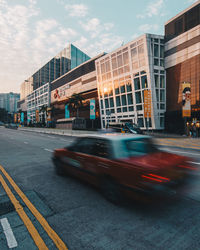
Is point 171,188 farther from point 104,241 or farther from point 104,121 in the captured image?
point 104,121

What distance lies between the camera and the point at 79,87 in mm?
56375

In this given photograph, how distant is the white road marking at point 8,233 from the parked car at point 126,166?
199cm

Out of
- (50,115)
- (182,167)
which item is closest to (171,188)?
(182,167)

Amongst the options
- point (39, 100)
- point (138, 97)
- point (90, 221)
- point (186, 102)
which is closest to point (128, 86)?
point (138, 97)

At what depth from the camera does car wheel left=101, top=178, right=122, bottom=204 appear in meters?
3.59

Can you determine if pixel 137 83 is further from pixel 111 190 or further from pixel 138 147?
pixel 111 190

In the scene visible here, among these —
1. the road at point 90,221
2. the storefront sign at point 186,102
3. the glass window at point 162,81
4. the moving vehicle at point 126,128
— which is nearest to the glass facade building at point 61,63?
the glass window at point 162,81

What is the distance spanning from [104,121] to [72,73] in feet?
90.7

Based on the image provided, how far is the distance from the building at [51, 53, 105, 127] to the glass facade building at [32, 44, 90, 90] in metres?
12.1

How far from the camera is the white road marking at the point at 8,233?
8.29 feet

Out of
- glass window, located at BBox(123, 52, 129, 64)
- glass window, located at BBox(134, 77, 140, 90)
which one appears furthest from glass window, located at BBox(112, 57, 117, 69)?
glass window, located at BBox(134, 77, 140, 90)

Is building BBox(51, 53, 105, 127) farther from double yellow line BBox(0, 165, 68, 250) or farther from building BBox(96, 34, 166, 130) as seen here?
double yellow line BBox(0, 165, 68, 250)

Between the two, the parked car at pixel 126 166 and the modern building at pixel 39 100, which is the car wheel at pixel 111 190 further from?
the modern building at pixel 39 100

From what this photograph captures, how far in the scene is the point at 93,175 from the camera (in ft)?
13.9
